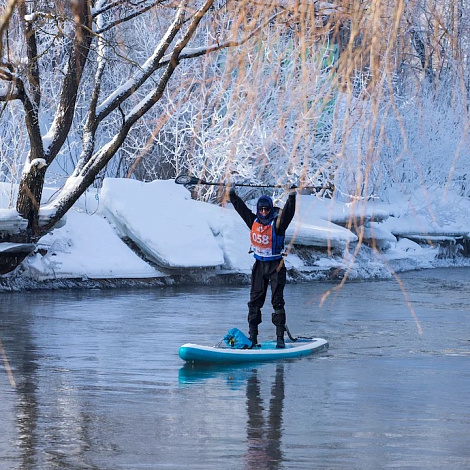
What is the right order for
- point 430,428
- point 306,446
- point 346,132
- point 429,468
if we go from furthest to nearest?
point 430,428
point 306,446
point 429,468
point 346,132

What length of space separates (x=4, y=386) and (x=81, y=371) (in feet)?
4.05

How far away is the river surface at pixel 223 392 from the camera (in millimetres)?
7301

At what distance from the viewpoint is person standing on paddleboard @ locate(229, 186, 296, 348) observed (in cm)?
1167

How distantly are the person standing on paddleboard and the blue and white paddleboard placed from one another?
10.8 inches

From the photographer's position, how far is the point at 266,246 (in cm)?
1178

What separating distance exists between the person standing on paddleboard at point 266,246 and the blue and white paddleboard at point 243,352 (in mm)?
275

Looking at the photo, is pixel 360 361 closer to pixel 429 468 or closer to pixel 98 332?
pixel 98 332

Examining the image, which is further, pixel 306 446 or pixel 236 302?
pixel 236 302

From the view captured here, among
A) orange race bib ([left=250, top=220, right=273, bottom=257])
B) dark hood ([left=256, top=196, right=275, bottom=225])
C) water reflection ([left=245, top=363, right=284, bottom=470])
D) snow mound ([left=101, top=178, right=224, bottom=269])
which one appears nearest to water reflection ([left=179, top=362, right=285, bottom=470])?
water reflection ([left=245, top=363, right=284, bottom=470])

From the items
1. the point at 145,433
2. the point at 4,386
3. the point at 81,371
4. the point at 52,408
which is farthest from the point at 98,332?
the point at 145,433

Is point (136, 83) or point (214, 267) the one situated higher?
point (136, 83)

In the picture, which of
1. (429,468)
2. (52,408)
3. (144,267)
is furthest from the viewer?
(144,267)

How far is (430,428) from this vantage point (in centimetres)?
833

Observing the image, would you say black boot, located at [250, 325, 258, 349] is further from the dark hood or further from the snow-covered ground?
the snow-covered ground
